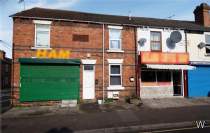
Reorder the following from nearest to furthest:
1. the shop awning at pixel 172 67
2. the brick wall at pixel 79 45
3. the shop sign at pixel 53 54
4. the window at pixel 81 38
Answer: the brick wall at pixel 79 45
the shop sign at pixel 53 54
the window at pixel 81 38
the shop awning at pixel 172 67

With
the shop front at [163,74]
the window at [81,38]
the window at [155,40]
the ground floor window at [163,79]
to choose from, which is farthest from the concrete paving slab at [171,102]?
the window at [81,38]

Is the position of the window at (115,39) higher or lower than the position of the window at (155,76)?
higher

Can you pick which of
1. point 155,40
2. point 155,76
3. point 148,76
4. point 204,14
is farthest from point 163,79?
point 204,14

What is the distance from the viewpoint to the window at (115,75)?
1934 centimetres

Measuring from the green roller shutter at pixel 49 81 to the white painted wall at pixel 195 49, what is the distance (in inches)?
384

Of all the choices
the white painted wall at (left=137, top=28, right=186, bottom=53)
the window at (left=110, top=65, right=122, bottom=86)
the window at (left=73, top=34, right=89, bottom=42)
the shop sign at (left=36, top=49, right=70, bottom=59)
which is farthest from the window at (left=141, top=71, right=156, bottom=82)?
the shop sign at (left=36, top=49, right=70, bottom=59)

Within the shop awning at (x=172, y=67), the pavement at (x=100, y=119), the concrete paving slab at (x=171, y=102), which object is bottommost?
the pavement at (x=100, y=119)

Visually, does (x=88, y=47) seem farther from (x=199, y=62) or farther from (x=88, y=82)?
(x=199, y=62)

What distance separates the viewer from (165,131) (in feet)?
33.8

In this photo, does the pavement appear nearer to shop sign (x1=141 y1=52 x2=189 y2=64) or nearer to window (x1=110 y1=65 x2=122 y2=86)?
window (x1=110 y1=65 x2=122 y2=86)

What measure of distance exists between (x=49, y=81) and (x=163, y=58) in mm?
8955

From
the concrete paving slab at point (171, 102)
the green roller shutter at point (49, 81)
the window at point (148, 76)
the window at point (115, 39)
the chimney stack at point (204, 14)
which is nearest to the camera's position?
the concrete paving slab at point (171, 102)

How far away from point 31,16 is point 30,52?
255 centimetres

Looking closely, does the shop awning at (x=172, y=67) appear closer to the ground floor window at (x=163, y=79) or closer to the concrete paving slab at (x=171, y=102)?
the ground floor window at (x=163, y=79)
